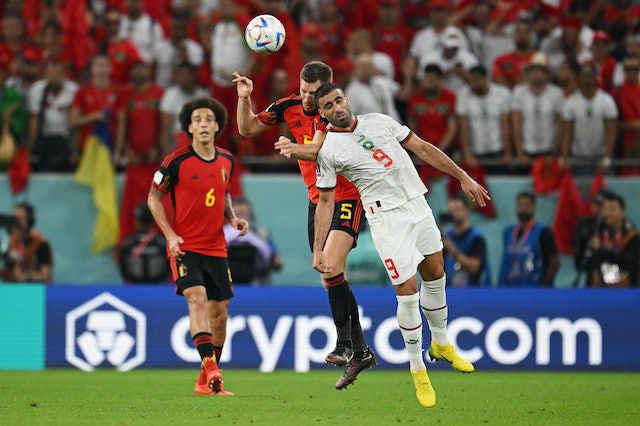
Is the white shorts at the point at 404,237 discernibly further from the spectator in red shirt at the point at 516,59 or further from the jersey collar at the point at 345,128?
the spectator in red shirt at the point at 516,59

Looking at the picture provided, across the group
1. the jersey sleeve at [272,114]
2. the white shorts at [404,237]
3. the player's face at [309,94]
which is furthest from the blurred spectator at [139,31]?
the white shorts at [404,237]

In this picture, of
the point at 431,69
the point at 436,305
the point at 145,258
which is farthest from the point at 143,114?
the point at 436,305

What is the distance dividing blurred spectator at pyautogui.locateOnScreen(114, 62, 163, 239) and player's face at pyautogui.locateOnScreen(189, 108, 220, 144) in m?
5.61

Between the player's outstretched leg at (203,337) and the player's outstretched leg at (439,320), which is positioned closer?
the player's outstretched leg at (439,320)

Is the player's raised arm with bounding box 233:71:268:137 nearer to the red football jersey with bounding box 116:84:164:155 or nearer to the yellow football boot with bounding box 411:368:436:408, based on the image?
the yellow football boot with bounding box 411:368:436:408

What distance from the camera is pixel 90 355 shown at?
15.6 metres

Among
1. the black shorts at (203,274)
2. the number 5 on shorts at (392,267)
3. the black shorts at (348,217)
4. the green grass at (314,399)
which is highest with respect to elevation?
the black shorts at (348,217)

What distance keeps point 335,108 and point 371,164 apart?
1.87 feet

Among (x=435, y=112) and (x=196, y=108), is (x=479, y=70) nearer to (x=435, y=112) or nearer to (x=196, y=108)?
(x=435, y=112)

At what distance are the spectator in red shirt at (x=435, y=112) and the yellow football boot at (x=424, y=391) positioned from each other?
746cm

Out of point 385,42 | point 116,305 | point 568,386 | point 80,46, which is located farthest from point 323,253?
point 80,46

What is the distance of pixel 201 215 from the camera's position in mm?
12281

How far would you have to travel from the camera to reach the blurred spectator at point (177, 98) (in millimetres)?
17594

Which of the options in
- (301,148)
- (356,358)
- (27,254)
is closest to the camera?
(301,148)
